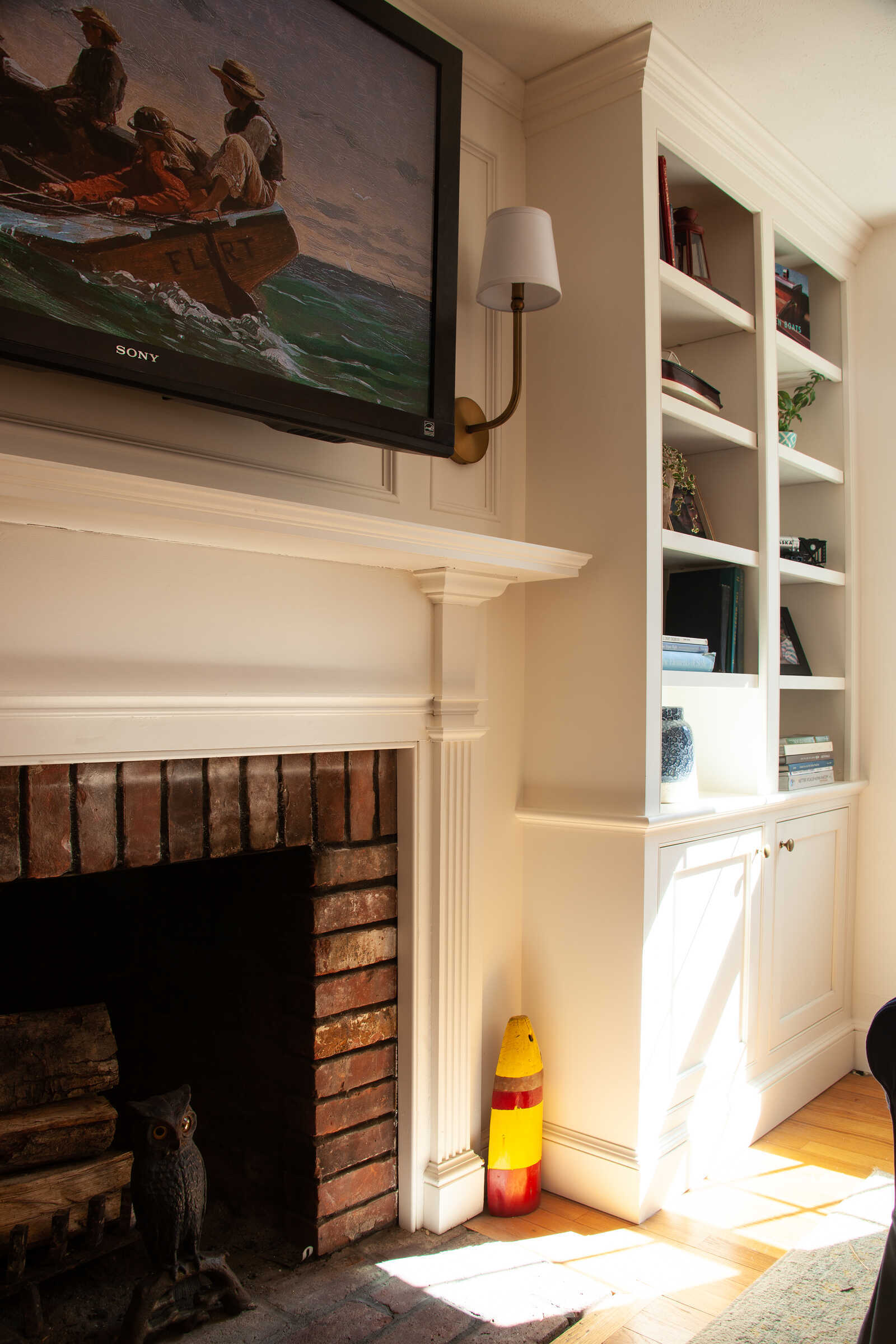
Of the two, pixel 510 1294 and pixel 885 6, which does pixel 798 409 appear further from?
pixel 510 1294

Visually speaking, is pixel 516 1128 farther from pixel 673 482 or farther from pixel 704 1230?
pixel 673 482

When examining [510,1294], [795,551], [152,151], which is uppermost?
[152,151]

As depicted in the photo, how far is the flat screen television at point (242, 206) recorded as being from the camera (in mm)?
1225

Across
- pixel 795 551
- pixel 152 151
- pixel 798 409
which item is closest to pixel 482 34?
pixel 152 151

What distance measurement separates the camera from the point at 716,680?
2348 mm

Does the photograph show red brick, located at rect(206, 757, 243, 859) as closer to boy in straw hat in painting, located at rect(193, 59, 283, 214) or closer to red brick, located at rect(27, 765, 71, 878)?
red brick, located at rect(27, 765, 71, 878)

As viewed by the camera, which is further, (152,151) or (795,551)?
(795,551)

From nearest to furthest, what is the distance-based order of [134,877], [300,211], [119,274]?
[119,274] → [300,211] → [134,877]

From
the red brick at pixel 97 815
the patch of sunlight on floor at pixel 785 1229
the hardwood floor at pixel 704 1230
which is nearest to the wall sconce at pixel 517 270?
the red brick at pixel 97 815

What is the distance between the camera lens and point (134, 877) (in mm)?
1930

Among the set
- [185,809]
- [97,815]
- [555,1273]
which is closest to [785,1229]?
[555,1273]

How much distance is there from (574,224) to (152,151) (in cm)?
118

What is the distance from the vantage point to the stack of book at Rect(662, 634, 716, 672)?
2244 millimetres

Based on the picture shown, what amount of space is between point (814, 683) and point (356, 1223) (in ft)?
6.11
